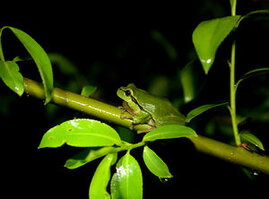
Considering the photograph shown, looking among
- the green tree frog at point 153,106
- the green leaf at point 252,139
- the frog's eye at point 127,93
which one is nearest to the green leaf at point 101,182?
the green leaf at point 252,139

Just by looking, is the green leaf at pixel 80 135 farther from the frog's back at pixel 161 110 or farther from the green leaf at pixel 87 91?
the frog's back at pixel 161 110

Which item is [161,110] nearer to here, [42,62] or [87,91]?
[87,91]

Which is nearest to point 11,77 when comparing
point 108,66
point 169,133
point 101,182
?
point 101,182

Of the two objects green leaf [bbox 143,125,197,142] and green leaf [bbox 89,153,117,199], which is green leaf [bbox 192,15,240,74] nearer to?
green leaf [bbox 143,125,197,142]

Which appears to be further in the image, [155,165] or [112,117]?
[112,117]

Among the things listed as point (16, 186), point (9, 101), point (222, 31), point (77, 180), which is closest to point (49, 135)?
point (222, 31)

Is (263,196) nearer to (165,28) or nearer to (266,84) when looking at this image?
(266,84)
